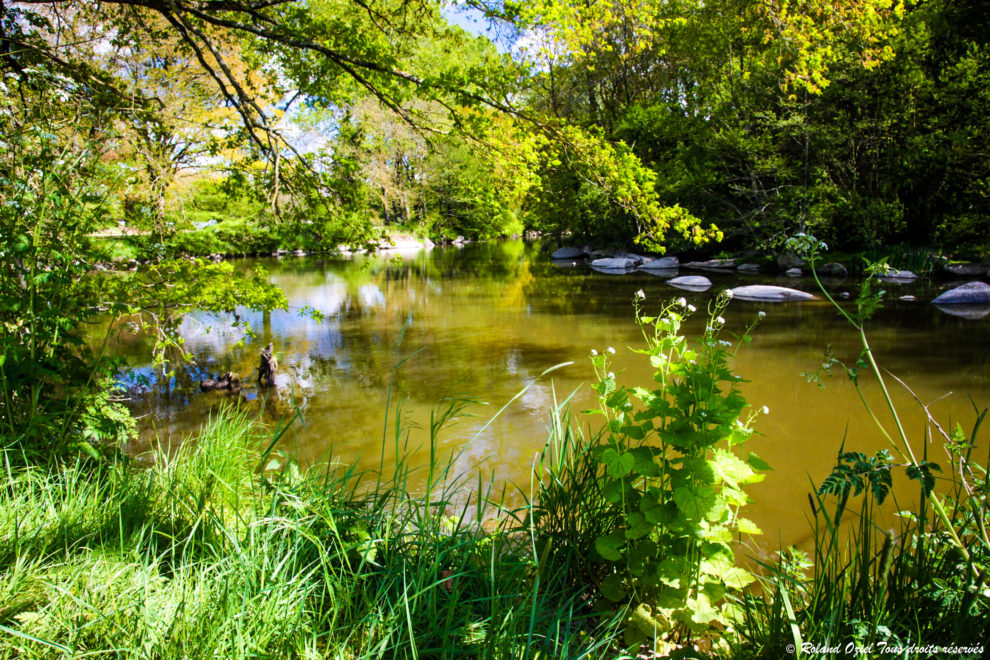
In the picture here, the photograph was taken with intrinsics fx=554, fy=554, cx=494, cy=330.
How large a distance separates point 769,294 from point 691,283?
2.63 metres

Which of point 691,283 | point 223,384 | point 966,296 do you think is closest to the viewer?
point 223,384

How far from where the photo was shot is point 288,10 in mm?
5477

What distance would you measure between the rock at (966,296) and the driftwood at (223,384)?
12873 mm

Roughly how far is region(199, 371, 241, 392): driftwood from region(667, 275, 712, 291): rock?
1172 cm

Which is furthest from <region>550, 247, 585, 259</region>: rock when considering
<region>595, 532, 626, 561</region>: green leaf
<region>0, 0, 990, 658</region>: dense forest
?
<region>595, 532, 626, 561</region>: green leaf

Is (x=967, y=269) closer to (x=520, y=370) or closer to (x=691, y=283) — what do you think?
(x=691, y=283)

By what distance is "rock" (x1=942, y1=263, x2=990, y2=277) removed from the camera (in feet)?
43.2

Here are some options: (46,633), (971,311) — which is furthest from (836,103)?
(46,633)

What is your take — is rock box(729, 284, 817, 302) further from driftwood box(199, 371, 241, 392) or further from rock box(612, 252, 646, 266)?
driftwood box(199, 371, 241, 392)

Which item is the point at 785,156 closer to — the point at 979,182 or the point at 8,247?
the point at 979,182

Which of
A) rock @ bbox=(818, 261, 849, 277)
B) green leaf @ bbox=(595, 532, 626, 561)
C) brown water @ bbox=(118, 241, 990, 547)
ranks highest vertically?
rock @ bbox=(818, 261, 849, 277)

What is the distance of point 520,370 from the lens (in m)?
7.81

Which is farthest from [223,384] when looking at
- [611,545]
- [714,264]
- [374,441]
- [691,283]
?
[714,264]

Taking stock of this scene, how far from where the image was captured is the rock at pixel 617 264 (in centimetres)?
2045
